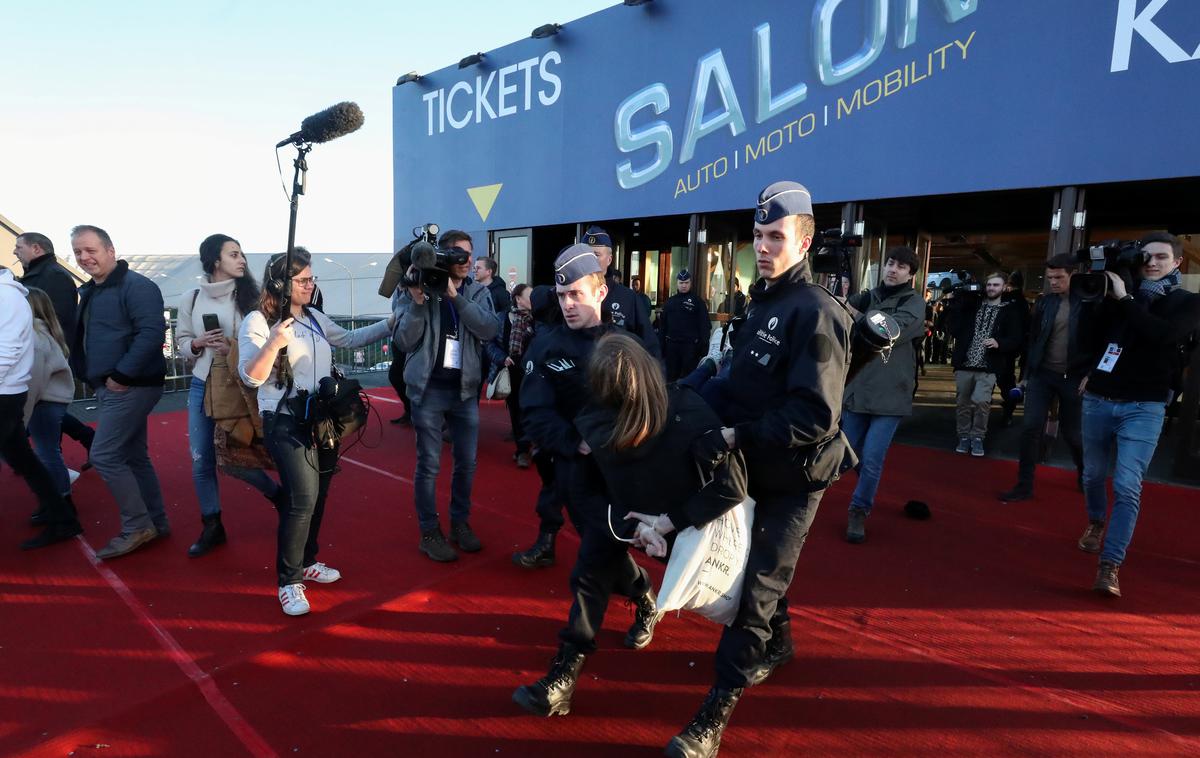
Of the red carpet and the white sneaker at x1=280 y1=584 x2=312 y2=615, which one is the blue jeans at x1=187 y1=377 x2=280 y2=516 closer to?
the red carpet

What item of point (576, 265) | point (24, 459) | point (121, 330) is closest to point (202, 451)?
point (121, 330)

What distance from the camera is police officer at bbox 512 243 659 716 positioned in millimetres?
2500

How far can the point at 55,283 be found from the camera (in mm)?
5074

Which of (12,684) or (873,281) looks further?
(873,281)

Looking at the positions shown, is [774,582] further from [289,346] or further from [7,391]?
[7,391]

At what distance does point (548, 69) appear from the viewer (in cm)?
1065

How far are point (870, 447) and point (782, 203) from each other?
258 cm

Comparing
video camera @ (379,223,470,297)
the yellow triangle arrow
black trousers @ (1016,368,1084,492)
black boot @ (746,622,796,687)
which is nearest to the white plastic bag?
black boot @ (746,622,796,687)

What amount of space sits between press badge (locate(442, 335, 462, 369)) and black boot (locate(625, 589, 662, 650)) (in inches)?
65.1

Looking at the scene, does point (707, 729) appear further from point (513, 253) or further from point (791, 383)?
point (513, 253)

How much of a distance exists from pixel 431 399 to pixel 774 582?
2264 millimetres

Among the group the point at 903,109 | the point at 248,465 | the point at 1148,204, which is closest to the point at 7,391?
the point at 248,465

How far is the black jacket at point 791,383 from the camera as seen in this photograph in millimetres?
2061

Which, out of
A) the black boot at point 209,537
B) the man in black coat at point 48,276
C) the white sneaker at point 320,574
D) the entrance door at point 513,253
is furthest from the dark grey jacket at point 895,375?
the entrance door at point 513,253
